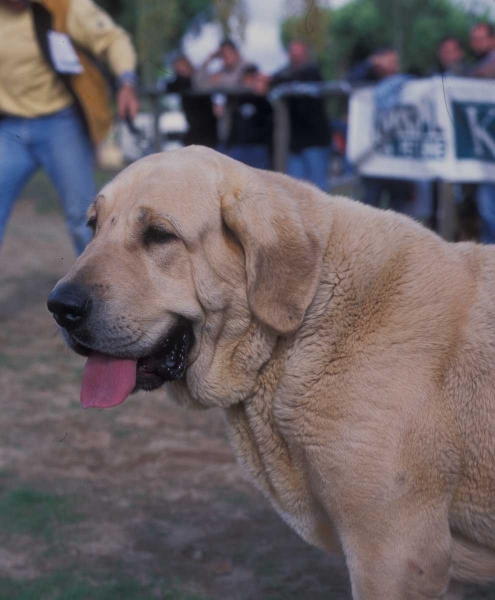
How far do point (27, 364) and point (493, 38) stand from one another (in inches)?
216

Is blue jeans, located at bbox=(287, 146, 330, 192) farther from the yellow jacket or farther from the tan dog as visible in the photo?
the tan dog

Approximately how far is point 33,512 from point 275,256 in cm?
202

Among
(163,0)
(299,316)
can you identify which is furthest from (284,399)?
(163,0)

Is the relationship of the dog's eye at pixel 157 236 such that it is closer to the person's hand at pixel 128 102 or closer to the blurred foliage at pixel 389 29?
the person's hand at pixel 128 102

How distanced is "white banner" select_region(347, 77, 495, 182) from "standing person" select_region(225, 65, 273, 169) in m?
2.64

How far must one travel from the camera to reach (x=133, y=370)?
104 inches

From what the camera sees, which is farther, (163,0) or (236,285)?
(163,0)

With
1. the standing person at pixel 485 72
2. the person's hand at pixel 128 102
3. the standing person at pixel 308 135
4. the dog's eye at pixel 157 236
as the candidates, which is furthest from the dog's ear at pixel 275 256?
the standing person at pixel 308 135

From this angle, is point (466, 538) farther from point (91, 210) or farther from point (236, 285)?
point (91, 210)

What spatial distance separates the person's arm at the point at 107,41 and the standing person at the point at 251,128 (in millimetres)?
6073

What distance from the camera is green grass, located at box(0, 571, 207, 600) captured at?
3.09m

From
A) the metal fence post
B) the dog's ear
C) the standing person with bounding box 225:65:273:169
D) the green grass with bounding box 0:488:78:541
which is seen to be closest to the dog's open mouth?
the dog's ear

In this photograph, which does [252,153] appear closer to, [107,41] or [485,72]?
[485,72]

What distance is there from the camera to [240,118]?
1165 cm
